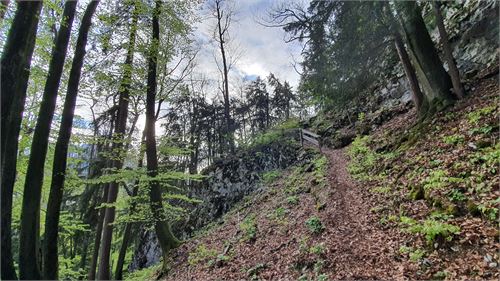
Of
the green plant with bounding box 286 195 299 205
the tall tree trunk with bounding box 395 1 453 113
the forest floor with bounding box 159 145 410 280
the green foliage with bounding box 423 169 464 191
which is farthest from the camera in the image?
the green plant with bounding box 286 195 299 205

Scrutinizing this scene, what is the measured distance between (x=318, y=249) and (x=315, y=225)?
1118 mm

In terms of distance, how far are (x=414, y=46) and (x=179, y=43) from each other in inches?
354

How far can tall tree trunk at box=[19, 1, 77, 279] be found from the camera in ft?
18.0

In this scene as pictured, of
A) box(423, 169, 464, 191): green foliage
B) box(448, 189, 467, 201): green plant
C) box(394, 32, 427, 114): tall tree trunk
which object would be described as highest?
box(394, 32, 427, 114): tall tree trunk

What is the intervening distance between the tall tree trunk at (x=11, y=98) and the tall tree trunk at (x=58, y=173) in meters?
1.14

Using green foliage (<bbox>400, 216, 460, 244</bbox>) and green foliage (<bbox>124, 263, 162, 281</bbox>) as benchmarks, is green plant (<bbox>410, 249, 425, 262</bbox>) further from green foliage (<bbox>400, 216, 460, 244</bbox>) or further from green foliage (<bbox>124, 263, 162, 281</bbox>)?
green foliage (<bbox>124, 263, 162, 281</bbox>)

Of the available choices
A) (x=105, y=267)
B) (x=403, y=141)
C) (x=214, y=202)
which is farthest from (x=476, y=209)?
(x=214, y=202)

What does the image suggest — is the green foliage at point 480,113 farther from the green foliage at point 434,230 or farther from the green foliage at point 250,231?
the green foliage at point 250,231

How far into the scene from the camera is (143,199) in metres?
11.2

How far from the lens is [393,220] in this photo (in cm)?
579

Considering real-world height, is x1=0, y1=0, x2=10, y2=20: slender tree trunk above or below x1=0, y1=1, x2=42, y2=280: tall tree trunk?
above

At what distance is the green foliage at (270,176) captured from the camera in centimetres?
1590

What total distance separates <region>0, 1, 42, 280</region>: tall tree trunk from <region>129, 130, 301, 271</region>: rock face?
11663mm

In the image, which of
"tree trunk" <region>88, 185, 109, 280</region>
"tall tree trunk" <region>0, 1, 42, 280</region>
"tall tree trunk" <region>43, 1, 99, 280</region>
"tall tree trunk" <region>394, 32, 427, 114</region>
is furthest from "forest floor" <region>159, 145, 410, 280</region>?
"tall tree trunk" <region>0, 1, 42, 280</region>
